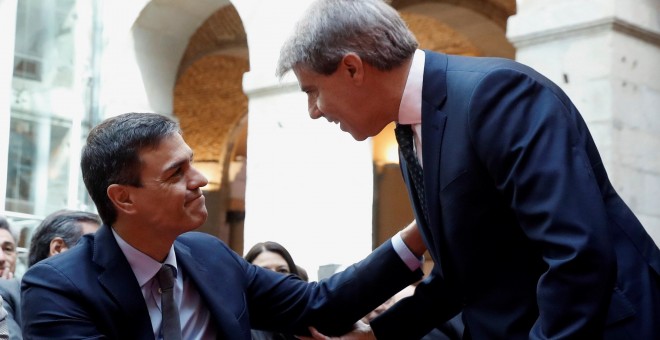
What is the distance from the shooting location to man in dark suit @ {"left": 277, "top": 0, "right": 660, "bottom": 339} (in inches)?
93.4

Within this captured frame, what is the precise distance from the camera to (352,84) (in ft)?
8.92

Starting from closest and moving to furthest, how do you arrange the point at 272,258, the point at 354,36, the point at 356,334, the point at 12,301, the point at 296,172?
the point at 354,36, the point at 356,334, the point at 12,301, the point at 272,258, the point at 296,172

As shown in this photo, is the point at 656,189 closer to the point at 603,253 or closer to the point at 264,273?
the point at 264,273

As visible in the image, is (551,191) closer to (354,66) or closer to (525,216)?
(525,216)

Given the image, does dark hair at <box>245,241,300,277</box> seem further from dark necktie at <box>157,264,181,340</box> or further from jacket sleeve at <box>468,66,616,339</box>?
jacket sleeve at <box>468,66,616,339</box>

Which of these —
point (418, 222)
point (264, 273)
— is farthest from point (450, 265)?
point (264, 273)

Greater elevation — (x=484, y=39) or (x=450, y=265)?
(x=484, y=39)

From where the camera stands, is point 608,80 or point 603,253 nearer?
point 603,253

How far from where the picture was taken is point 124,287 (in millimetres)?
3029

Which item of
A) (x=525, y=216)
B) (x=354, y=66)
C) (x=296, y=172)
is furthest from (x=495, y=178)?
(x=296, y=172)

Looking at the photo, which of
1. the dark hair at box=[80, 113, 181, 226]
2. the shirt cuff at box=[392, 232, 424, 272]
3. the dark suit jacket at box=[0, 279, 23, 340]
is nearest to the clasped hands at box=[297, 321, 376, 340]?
the shirt cuff at box=[392, 232, 424, 272]

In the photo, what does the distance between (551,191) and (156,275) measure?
4.04ft

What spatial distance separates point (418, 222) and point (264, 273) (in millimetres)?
621

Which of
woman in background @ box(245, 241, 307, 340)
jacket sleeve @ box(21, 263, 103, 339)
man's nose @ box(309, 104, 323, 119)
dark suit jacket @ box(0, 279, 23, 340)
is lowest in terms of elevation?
dark suit jacket @ box(0, 279, 23, 340)
